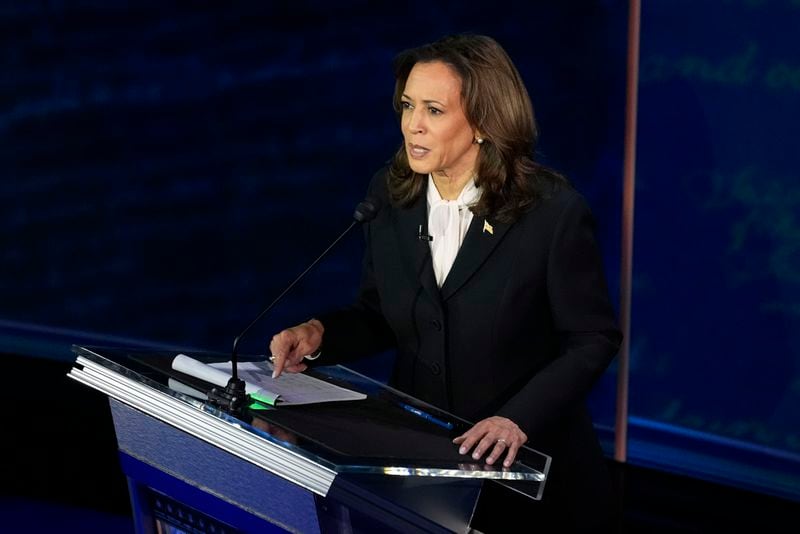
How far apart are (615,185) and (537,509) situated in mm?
1569

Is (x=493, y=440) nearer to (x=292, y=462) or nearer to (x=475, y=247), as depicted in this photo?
(x=292, y=462)

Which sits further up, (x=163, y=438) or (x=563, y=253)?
(x=563, y=253)

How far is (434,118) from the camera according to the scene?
6.64 feet

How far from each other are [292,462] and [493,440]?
31cm

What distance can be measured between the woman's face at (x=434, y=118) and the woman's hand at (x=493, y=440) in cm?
51

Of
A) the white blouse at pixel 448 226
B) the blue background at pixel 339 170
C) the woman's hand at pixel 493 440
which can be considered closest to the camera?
the woman's hand at pixel 493 440

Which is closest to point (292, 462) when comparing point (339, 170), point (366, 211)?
point (366, 211)

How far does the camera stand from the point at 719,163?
3195 millimetres

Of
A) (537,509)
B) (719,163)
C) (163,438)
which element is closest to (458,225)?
(537,509)

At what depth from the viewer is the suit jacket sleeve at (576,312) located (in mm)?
1935

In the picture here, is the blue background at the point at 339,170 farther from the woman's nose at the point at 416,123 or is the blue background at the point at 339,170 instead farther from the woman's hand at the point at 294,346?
the woman's hand at the point at 294,346

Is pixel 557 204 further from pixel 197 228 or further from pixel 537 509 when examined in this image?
pixel 197 228

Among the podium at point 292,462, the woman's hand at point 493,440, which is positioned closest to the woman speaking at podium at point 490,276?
the podium at point 292,462

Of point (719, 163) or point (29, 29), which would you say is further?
point (29, 29)
